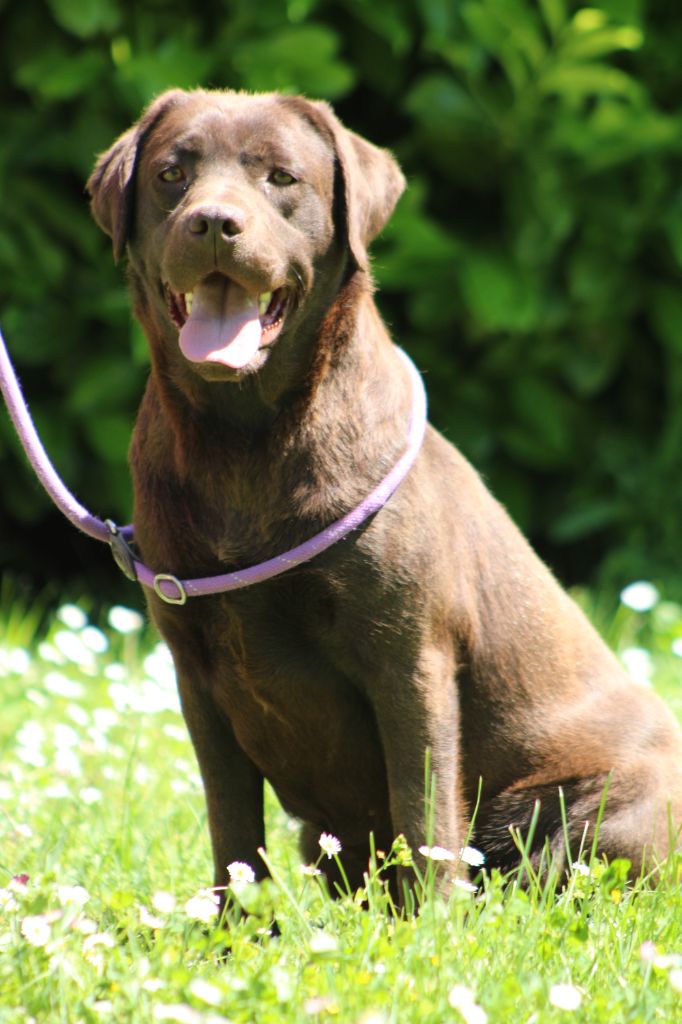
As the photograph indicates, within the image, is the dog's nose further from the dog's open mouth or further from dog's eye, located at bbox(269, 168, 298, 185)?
dog's eye, located at bbox(269, 168, 298, 185)

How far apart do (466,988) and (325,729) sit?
773 mm

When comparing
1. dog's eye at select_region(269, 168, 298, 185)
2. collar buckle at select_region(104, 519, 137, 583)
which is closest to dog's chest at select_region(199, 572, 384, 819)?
collar buckle at select_region(104, 519, 137, 583)

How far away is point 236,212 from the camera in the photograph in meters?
2.58

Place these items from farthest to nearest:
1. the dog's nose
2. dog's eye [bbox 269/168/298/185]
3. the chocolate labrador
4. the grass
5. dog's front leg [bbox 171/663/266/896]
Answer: dog's front leg [bbox 171/663/266/896] → dog's eye [bbox 269/168/298/185] → the chocolate labrador → the dog's nose → the grass

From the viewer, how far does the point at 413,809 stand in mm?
2727

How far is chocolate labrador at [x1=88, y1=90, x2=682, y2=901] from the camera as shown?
8.77 feet

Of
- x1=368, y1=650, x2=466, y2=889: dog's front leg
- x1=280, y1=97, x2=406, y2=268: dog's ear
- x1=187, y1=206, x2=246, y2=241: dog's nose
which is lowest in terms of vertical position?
x1=368, y1=650, x2=466, y2=889: dog's front leg

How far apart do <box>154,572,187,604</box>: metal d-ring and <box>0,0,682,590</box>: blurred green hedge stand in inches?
100

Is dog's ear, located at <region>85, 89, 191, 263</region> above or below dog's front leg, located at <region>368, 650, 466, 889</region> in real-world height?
above

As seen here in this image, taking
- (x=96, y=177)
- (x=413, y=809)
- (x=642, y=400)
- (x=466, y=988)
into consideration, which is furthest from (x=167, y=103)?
(x=642, y=400)

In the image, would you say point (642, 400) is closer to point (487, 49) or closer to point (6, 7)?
point (487, 49)

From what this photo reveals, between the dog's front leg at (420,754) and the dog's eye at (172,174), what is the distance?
106cm

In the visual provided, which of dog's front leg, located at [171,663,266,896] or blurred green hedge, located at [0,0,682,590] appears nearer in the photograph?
dog's front leg, located at [171,663,266,896]

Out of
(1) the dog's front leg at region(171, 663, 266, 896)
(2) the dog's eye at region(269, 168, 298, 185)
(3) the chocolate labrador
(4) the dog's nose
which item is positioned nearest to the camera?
(4) the dog's nose
